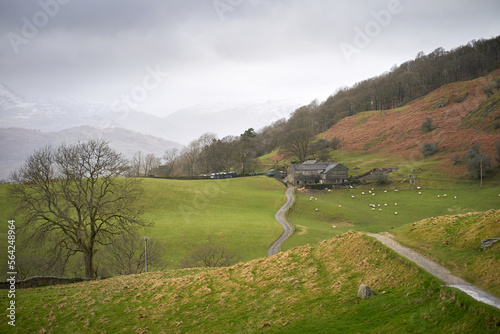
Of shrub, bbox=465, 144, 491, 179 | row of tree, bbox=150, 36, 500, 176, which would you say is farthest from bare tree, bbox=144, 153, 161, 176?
shrub, bbox=465, 144, 491, 179

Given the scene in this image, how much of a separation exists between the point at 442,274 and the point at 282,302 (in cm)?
786

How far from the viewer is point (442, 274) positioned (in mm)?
13711

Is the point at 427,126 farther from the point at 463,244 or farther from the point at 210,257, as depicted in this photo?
the point at 463,244

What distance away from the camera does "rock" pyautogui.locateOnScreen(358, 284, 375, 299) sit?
1337 centimetres

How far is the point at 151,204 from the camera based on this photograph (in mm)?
61500

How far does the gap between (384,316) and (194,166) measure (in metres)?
127

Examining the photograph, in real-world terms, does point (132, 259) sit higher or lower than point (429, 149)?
lower

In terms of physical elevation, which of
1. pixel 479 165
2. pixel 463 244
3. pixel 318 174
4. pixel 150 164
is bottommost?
pixel 463 244

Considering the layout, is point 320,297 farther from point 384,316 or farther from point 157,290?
point 157,290

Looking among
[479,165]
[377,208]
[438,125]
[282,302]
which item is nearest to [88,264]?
[282,302]

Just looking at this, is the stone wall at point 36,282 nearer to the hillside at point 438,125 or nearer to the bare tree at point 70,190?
the bare tree at point 70,190

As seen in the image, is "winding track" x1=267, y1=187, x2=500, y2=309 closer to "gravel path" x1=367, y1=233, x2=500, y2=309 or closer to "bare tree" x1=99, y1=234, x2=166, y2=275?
"gravel path" x1=367, y1=233, x2=500, y2=309

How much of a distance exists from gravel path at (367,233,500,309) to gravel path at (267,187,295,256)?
2358 centimetres

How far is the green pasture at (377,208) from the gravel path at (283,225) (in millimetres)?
1279
